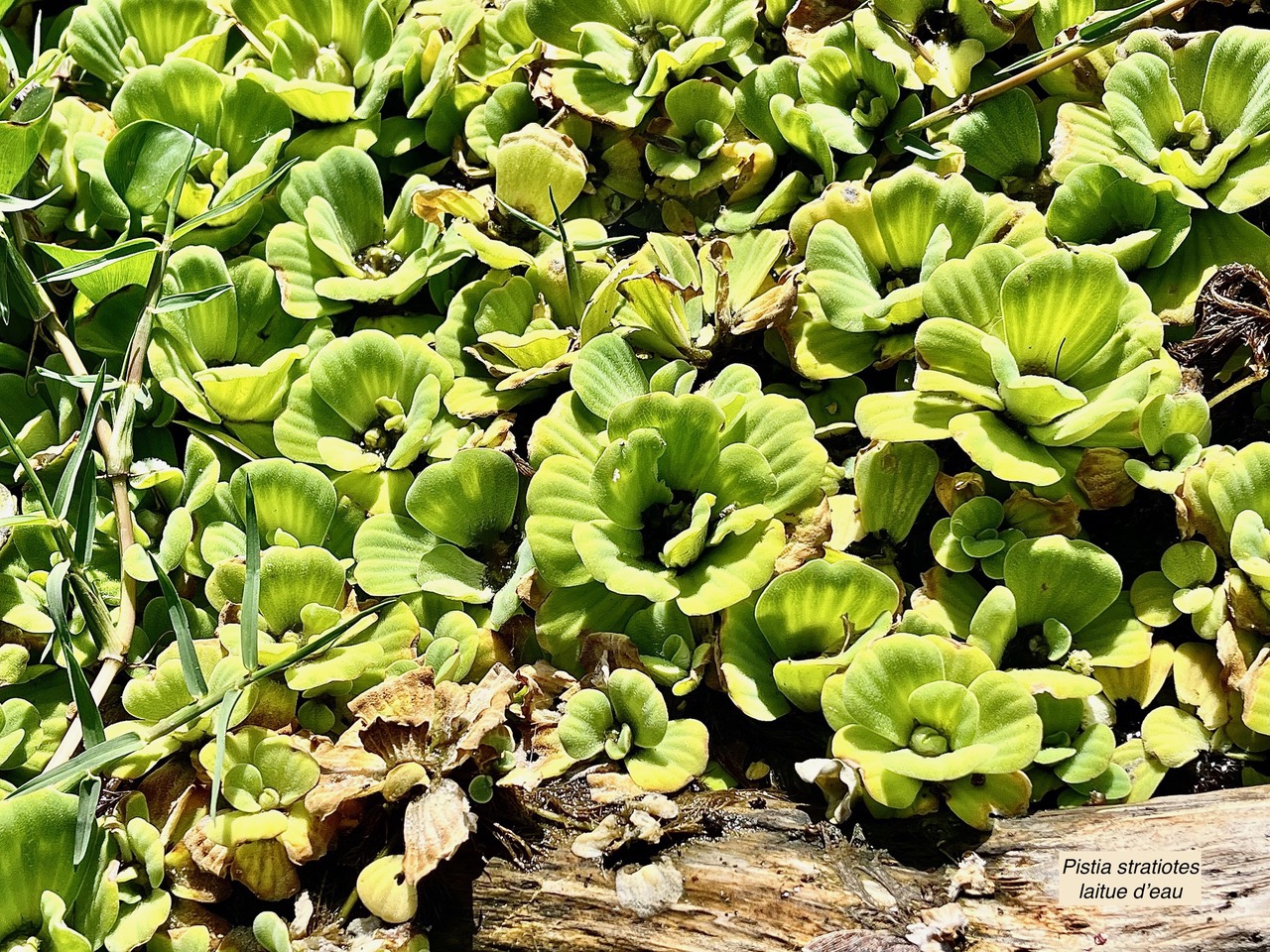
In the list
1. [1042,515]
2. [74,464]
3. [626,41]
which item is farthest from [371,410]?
[1042,515]

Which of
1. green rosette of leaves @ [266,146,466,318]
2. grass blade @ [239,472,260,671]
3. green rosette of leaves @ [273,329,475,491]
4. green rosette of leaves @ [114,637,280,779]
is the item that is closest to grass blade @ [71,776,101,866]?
green rosette of leaves @ [114,637,280,779]

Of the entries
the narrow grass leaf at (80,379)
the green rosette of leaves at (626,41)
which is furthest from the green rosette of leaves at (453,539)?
the green rosette of leaves at (626,41)

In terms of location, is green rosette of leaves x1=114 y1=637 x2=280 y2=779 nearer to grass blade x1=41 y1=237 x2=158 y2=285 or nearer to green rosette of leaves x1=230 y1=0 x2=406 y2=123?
grass blade x1=41 y1=237 x2=158 y2=285

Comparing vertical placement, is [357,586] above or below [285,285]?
below

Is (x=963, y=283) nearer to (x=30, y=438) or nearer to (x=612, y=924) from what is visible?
(x=612, y=924)

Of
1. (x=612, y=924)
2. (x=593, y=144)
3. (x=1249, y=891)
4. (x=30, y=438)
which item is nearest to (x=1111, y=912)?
(x=1249, y=891)

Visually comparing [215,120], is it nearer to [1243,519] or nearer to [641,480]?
[641,480]
